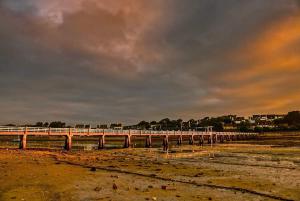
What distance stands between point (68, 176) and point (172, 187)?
8119 mm

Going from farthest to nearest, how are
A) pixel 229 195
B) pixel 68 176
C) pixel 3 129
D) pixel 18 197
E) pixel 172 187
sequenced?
pixel 3 129 < pixel 68 176 < pixel 172 187 < pixel 229 195 < pixel 18 197

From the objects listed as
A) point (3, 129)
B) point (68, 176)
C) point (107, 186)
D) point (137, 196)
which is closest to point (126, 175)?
point (68, 176)

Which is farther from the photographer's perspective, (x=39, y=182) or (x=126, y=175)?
(x=126, y=175)

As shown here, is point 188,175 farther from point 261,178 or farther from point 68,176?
point 68,176

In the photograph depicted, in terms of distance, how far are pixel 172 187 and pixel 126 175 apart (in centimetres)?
696

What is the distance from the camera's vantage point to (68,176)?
27.4 metres

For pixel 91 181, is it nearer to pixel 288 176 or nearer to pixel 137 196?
pixel 137 196

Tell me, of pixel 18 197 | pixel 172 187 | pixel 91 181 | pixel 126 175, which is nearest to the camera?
pixel 18 197

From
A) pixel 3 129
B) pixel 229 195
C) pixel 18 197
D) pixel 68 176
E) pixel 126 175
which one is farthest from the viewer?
pixel 3 129

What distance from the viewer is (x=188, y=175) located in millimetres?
30188

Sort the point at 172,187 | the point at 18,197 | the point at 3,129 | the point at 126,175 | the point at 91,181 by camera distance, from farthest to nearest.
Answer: the point at 3,129
the point at 126,175
the point at 91,181
the point at 172,187
the point at 18,197

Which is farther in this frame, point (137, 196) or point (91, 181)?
point (91, 181)

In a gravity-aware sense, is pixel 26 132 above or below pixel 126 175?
above

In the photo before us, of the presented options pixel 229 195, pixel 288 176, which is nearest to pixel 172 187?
pixel 229 195
